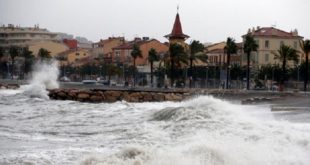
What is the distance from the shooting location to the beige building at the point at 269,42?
9066cm

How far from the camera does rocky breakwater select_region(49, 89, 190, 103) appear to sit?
50500 millimetres

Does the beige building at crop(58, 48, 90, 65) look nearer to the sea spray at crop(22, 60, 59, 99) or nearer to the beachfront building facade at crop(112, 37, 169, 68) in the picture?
the beachfront building facade at crop(112, 37, 169, 68)

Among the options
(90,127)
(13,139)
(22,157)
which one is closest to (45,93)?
(90,127)

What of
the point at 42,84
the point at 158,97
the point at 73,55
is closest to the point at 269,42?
the point at 42,84

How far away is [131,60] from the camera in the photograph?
107750 millimetres

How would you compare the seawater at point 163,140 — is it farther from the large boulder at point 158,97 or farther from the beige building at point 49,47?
the beige building at point 49,47

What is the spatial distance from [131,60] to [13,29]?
5891cm

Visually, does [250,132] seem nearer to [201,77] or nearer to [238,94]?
[238,94]

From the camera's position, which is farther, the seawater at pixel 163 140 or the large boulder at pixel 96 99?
the large boulder at pixel 96 99

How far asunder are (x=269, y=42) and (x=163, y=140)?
249 ft

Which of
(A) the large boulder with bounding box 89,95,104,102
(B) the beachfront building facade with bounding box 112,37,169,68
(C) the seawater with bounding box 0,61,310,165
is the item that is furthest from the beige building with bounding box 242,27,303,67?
(C) the seawater with bounding box 0,61,310,165

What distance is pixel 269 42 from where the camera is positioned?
9100cm

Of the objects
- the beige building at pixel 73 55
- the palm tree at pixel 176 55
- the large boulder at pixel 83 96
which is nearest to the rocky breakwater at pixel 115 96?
the large boulder at pixel 83 96

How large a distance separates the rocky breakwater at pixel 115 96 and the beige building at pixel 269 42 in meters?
41.3
